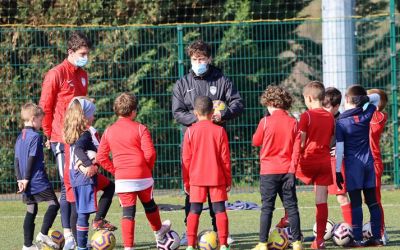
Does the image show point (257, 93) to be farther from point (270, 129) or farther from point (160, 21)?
point (270, 129)

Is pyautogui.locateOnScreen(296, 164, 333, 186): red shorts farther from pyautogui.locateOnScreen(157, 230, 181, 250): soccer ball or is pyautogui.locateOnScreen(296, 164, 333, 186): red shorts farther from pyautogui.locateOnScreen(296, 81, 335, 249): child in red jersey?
pyautogui.locateOnScreen(157, 230, 181, 250): soccer ball

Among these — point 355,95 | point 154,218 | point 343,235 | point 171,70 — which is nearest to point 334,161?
point 355,95

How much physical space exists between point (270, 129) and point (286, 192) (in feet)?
2.07

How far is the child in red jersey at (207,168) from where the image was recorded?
391 inches

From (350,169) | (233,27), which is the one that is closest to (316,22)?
(233,27)

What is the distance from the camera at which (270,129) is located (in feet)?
32.9

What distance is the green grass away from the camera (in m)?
11.4

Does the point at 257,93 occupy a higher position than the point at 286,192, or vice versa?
the point at 257,93

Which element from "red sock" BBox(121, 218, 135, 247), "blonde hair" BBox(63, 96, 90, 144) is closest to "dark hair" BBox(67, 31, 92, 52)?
"blonde hair" BBox(63, 96, 90, 144)

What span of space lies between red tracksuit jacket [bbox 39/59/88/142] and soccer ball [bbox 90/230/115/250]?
1303mm

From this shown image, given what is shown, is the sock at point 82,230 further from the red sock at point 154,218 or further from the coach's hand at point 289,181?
the coach's hand at point 289,181

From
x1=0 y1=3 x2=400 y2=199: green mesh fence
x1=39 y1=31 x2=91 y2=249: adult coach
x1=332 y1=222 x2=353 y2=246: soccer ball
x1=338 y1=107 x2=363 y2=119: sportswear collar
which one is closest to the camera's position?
x1=332 y1=222 x2=353 y2=246: soccer ball

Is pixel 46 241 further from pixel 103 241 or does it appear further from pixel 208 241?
pixel 208 241

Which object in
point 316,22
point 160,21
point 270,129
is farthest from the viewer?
point 160,21
